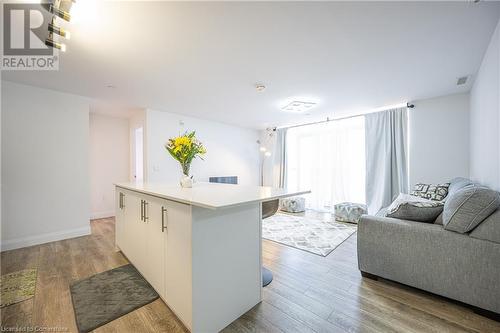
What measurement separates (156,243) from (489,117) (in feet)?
11.5

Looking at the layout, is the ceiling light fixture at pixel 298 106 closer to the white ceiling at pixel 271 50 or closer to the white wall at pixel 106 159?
the white ceiling at pixel 271 50

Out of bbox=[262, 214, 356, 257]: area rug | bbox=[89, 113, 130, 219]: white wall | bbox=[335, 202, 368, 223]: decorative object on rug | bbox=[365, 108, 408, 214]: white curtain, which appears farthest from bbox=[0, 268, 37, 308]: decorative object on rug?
bbox=[365, 108, 408, 214]: white curtain

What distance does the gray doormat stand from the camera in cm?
150

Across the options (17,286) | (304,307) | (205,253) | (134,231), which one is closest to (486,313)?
(304,307)

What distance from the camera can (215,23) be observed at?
1621 millimetres

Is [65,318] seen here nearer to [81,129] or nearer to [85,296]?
[85,296]

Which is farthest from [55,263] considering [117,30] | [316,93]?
[316,93]

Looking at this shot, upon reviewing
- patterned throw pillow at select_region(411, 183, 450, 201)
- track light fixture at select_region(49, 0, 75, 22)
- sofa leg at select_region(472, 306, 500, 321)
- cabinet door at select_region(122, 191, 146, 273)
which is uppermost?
track light fixture at select_region(49, 0, 75, 22)

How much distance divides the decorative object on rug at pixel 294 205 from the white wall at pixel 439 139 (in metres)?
2.26

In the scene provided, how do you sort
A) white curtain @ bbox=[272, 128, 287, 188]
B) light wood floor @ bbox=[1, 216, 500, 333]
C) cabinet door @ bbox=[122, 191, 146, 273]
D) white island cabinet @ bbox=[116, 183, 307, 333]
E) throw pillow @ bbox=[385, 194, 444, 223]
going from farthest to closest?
white curtain @ bbox=[272, 128, 287, 188] < cabinet door @ bbox=[122, 191, 146, 273] < throw pillow @ bbox=[385, 194, 444, 223] < light wood floor @ bbox=[1, 216, 500, 333] < white island cabinet @ bbox=[116, 183, 307, 333]

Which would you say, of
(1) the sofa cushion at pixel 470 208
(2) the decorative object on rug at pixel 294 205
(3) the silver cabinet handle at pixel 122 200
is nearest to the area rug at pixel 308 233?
(2) the decorative object on rug at pixel 294 205

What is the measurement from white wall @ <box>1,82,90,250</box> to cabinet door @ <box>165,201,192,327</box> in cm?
291

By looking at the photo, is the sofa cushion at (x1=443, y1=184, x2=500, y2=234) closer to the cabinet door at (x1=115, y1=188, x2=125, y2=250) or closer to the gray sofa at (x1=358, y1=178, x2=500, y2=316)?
the gray sofa at (x1=358, y1=178, x2=500, y2=316)

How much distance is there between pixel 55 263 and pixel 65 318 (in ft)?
4.17
